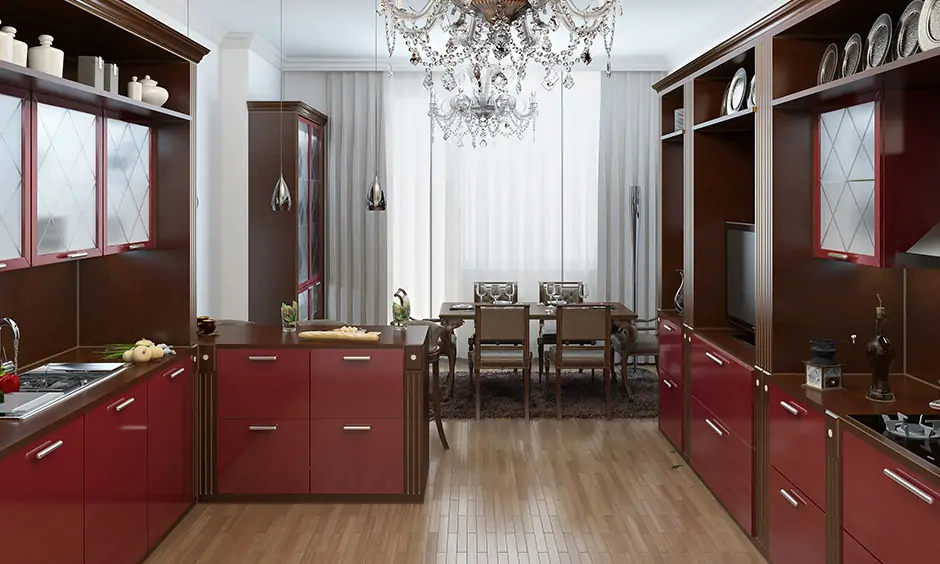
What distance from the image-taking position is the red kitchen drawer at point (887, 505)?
7.76ft

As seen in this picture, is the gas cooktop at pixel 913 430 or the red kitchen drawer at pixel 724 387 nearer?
the gas cooktop at pixel 913 430

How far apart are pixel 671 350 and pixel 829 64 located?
2.40m

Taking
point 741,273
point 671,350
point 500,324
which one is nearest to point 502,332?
point 500,324

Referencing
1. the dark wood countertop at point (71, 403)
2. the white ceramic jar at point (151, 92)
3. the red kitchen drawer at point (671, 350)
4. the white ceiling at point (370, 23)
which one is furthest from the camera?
the white ceiling at point (370, 23)

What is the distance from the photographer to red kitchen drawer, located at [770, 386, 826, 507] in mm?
3112

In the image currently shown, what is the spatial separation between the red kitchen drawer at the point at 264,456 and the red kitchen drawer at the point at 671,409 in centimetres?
232

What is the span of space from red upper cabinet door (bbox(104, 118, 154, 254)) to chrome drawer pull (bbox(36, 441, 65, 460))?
1181mm

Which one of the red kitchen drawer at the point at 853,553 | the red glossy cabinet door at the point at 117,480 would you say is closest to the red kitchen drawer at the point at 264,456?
the red glossy cabinet door at the point at 117,480

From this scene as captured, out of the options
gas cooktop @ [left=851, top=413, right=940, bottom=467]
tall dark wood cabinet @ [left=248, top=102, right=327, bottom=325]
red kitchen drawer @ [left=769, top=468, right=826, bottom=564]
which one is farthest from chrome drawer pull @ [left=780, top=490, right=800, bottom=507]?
tall dark wood cabinet @ [left=248, top=102, right=327, bottom=325]

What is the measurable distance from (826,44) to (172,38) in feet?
9.44

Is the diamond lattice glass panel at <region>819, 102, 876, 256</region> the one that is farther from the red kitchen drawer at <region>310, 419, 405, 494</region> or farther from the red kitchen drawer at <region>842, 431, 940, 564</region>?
the red kitchen drawer at <region>310, 419, 405, 494</region>

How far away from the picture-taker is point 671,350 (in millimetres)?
5469

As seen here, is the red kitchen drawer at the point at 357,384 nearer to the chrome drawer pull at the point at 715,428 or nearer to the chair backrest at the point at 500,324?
the chrome drawer pull at the point at 715,428

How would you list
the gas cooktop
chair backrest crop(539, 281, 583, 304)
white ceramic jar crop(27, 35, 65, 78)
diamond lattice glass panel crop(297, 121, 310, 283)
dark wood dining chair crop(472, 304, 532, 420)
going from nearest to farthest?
the gas cooktop, white ceramic jar crop(27, 35, 65, 78), dark wood dining chair crop(472, 304, 532, 420), diamond lattice glass panel crop(297, 121, 310, 283), chair backrest crop(539, 281, 583, 304)
